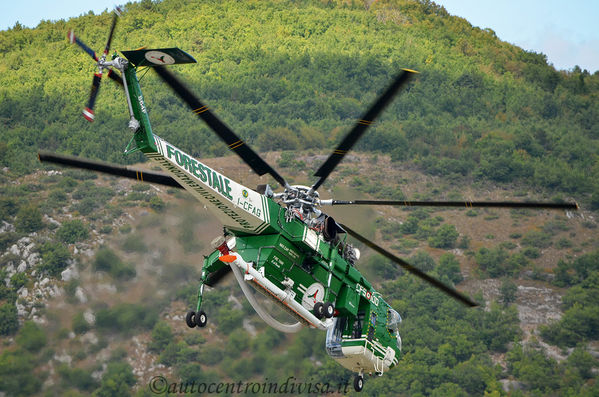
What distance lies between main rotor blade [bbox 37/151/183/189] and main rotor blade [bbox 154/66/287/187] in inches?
74.9

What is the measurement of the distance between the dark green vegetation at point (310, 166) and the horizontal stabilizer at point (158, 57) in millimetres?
24526

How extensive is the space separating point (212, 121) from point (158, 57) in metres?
3.22

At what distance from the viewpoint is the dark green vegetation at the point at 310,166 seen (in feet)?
161

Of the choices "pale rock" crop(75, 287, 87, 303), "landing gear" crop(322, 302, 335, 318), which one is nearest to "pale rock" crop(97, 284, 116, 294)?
"pale rock" crop(75, 287, 87, 303)

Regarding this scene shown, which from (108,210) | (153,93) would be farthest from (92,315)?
(153,93)

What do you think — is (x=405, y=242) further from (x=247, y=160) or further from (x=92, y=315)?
(x=247, y=160)

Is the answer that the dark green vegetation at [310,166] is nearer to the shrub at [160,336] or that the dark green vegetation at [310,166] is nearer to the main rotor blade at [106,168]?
the shrub at [160,336]

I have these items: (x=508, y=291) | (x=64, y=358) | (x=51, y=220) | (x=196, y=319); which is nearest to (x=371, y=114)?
(x=196, y=319)

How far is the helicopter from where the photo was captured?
23.6 meters

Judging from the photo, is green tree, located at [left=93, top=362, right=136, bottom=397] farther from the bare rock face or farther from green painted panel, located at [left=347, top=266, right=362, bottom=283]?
the bare rock face

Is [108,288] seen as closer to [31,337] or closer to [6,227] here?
A: [31,337]

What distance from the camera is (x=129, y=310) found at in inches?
1890

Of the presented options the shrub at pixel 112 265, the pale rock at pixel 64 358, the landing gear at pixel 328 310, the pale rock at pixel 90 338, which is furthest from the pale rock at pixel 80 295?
the landing gear at pixel 328 310

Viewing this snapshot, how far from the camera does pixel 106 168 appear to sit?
24812 mm
